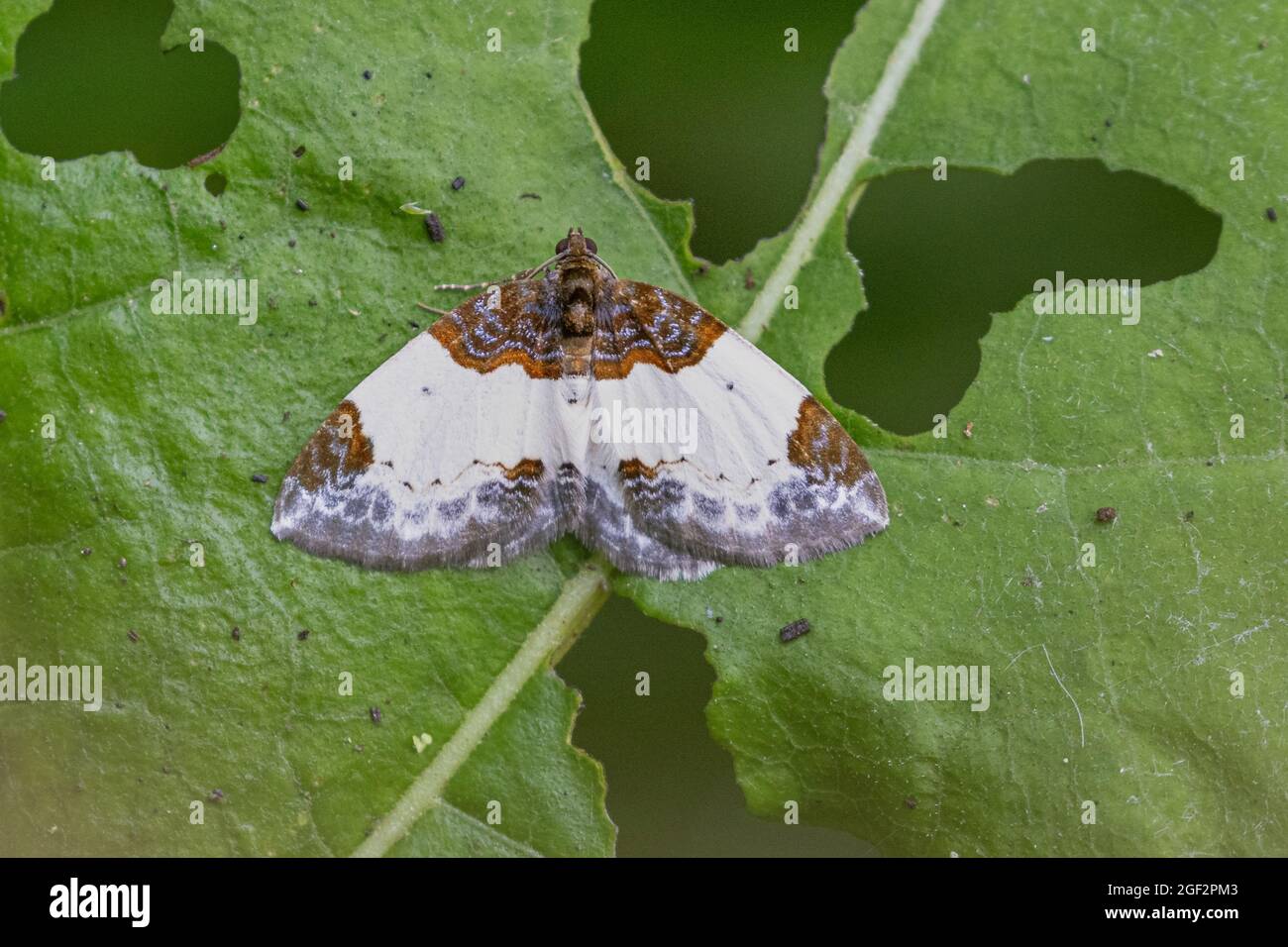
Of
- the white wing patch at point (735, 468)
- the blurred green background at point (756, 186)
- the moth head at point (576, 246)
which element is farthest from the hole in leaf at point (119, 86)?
the white wing patch at point (735, 468)

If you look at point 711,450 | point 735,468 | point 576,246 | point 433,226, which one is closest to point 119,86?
point 433,226

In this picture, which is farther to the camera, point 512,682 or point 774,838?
point 774,838

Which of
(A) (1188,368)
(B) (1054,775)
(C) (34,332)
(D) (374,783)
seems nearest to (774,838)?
(B) (1054,775)

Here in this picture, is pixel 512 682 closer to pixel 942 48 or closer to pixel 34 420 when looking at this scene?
pixel 34 420

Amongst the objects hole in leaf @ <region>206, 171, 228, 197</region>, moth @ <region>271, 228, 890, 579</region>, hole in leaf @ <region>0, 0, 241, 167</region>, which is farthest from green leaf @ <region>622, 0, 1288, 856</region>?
hole in leaf @ <region>0, 0, 241, 167</region>

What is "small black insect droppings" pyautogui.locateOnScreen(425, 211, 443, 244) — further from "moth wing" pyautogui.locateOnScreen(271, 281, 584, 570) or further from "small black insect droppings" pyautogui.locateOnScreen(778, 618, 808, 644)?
"small black insect droppings" pyautogui.locateOnScreen(778, 618, 808, 644)
